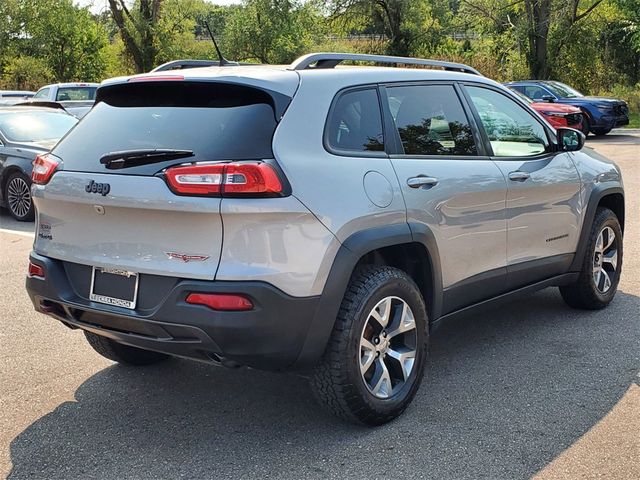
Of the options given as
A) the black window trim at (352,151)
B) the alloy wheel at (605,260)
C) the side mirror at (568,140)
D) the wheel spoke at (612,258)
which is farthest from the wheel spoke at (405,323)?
the wheel spoke at (612,258)

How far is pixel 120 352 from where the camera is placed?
4.70 m

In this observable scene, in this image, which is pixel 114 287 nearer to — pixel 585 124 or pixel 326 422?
pixel 326 422

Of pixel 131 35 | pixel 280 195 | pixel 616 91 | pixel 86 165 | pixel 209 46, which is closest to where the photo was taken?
pixel 280 195

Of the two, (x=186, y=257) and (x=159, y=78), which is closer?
(x=186, y=257)

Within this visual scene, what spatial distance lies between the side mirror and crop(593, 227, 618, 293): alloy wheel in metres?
0.74

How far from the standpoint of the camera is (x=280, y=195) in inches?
135

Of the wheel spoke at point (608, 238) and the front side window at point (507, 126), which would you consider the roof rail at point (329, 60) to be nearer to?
the front side window at point (507, 126)

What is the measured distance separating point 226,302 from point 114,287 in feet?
2.11

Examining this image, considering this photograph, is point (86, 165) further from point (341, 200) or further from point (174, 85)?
point (341, 200)

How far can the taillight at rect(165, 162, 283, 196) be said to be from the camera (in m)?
3.37

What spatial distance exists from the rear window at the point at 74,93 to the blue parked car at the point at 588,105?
1135 centimetres

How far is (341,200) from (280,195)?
0.35 meters

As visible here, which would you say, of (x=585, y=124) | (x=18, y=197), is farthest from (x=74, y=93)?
(x=585, y=124)

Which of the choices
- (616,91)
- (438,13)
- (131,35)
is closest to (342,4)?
(438,13)
